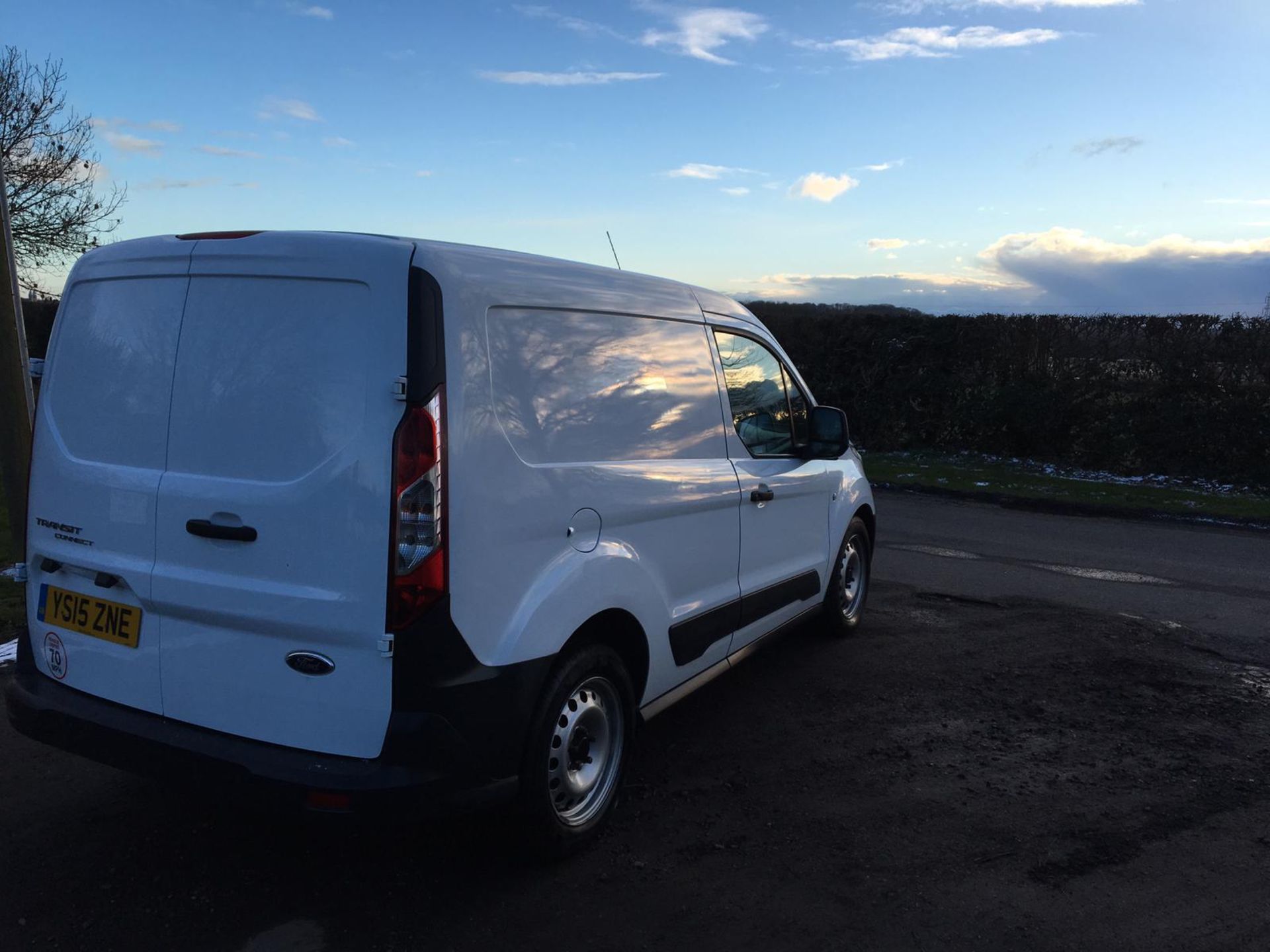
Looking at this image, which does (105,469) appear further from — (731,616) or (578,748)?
(731,616)

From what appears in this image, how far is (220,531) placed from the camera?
10.1 ft

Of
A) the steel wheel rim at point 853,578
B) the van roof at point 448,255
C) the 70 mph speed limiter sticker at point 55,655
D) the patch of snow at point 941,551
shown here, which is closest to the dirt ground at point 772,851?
the 70 mph speed limiter sticker at point 55,655

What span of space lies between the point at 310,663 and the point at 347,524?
437 millimetres

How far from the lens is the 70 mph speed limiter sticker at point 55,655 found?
11.6 ft

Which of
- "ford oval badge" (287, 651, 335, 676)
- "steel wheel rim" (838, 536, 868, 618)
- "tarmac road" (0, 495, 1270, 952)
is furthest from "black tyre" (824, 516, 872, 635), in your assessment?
"ford oval badge" (287, 651, 335, 676)

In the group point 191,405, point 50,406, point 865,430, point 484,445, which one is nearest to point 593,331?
point 484,445

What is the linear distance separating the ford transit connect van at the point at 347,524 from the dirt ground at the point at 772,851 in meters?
0.37

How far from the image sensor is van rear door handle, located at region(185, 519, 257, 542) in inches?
119

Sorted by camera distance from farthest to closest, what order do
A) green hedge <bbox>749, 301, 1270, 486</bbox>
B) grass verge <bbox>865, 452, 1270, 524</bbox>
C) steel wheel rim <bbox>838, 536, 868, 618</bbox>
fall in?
green hedge <bbox>749, 301, 1270, 486</bbox>, grass verge <bbox>865, 452, 1270, 524</bbox>, steel wheel rim <bbox>838, 536, 868, 618</bbox>

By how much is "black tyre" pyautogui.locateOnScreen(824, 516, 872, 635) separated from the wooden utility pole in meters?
5.11

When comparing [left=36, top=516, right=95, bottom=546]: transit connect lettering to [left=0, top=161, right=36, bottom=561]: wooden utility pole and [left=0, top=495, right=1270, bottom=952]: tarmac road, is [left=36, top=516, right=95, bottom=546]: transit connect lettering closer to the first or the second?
[left=0, top=495, right=1270, bottom=952]: tarmac road

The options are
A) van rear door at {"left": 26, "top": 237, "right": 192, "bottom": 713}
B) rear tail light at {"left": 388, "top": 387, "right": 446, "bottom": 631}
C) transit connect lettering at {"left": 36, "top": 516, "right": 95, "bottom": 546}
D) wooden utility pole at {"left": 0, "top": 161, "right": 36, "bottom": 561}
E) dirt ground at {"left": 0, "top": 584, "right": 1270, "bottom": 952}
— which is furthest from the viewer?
wooden utility pole at {"left": 0, "top": 161, "right": 36, "bottom": 561}

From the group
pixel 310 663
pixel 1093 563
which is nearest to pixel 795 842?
pixel 310 663

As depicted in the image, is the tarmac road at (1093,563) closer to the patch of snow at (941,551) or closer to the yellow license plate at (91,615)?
the patch of snow at (941,551)
